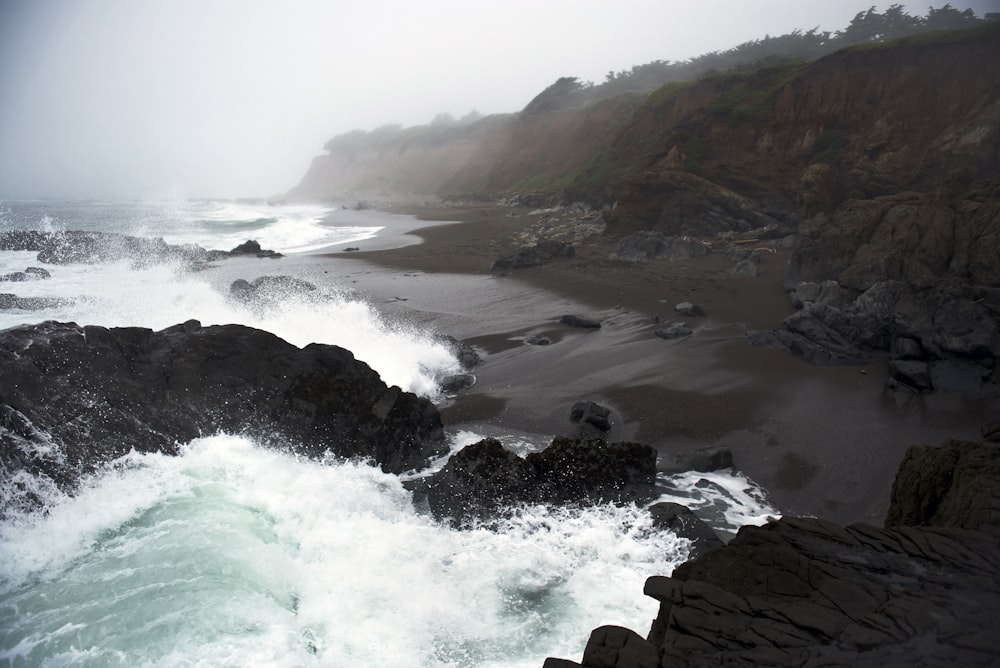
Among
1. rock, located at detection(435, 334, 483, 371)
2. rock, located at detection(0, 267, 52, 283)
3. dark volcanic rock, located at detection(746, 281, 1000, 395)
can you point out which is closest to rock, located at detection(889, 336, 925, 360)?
dark volcanic rock, located at detection(746, 281, 1000, 395)

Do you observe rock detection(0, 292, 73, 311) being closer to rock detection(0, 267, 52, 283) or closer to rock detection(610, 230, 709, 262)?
rock detection(0, 267, 52, 283)

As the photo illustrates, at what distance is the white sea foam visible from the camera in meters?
4.12

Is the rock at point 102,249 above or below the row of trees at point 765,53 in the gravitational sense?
below

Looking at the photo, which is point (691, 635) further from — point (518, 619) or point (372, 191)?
point (372, 191)

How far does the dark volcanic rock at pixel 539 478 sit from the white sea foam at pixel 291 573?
0.68 feet

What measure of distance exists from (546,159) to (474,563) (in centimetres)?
4287

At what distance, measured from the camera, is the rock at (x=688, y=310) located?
12.2m

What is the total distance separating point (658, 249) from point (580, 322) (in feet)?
25.7

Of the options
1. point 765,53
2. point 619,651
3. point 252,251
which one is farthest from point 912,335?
point 765,53

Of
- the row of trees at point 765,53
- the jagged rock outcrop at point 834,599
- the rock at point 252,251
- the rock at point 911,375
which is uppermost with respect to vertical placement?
the row of trees at point 765,53

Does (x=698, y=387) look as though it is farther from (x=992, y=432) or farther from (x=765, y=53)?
(x=765, y=53)

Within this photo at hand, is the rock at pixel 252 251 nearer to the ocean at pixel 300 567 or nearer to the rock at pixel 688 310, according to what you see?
the rock at pixel 688 310

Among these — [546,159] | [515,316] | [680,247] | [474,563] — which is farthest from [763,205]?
[546,159]

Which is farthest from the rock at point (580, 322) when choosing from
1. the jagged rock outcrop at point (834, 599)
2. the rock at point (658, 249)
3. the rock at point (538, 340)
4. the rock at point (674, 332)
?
the jagged rock outcrop at point (834, 599)
